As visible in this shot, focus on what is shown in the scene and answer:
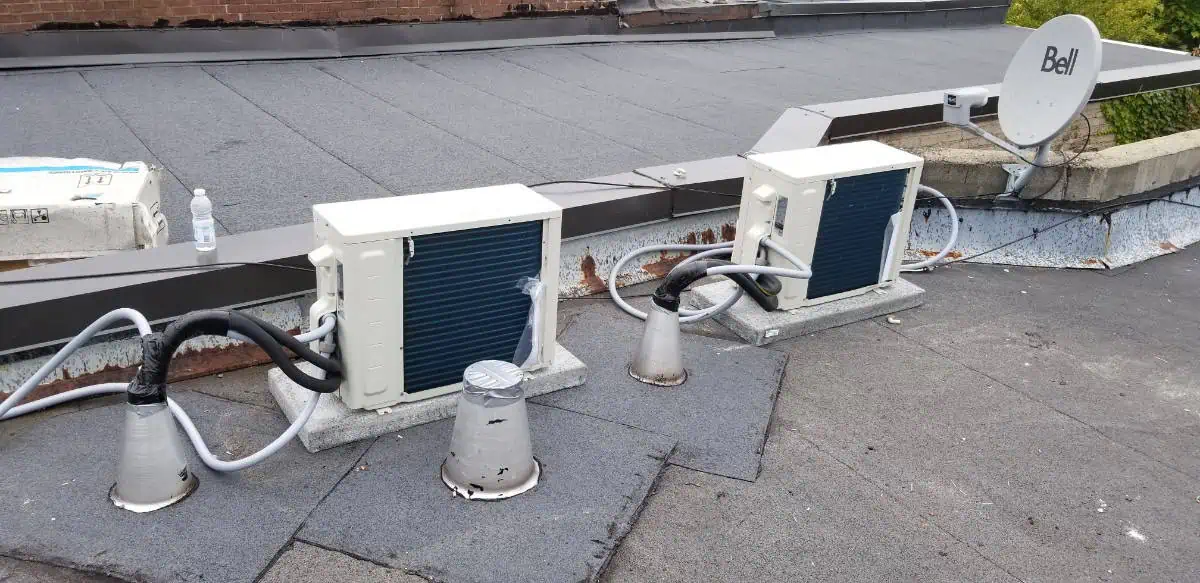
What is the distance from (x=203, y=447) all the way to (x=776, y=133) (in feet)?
15.9

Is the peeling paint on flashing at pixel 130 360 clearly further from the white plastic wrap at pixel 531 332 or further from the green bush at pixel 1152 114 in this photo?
the green bush at pixel 1152 114

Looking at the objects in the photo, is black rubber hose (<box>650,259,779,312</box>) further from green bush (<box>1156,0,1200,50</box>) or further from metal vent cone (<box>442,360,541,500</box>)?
green bush (<box>1156,0,1200,50</box>)

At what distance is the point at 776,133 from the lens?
6988 mm

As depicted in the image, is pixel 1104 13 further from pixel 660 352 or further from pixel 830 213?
pixel 660 352

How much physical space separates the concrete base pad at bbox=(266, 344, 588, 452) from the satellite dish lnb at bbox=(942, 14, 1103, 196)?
4.31m

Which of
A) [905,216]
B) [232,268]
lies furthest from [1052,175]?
[232,268]

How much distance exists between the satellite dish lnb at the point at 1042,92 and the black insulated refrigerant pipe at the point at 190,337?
520 centimetres

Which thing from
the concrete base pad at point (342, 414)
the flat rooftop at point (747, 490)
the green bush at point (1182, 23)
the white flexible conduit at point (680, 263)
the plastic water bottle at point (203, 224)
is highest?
the green bush at point (1182, 23)

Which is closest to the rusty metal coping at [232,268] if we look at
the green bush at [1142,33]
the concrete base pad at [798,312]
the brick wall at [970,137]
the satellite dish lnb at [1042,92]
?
the concrete base pad at [798,312]

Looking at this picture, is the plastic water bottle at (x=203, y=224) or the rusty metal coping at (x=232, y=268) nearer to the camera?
the rusty metal coping at (x=232, y=268)

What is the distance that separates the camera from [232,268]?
419cm

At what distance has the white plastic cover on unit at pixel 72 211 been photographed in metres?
4.02

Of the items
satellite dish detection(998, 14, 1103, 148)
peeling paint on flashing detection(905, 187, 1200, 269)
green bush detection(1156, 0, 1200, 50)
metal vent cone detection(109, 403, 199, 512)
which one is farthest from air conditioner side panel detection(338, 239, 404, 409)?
green bush detection(1156, 0, 1200, 50)

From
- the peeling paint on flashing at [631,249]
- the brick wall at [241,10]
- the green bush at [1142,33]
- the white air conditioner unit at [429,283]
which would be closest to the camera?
the white air conditioner unit at [429,283]
